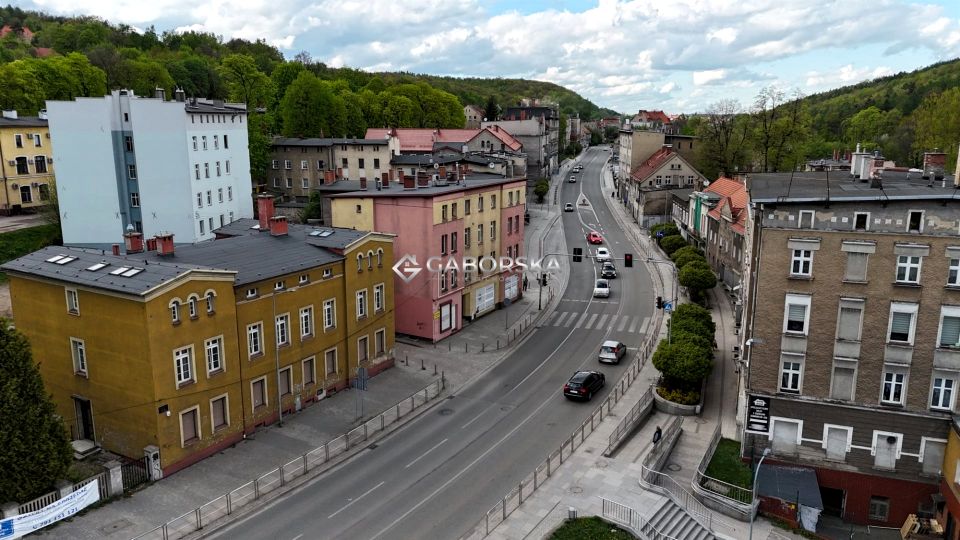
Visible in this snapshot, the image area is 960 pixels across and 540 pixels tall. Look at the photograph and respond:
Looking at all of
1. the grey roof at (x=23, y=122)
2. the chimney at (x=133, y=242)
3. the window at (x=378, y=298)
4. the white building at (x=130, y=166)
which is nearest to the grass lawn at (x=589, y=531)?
the window at (x=378, y=298)

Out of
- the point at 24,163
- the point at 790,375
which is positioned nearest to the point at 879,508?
the point at 790,375

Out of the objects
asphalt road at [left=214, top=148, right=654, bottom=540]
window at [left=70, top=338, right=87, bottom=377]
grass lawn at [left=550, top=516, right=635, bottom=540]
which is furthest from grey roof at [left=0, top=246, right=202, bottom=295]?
grass lawn at [left=550, top=516, right=635, bottom=540]

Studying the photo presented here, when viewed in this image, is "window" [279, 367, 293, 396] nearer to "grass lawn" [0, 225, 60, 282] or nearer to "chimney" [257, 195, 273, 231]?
"chimney" [257, 195, 273, 231]

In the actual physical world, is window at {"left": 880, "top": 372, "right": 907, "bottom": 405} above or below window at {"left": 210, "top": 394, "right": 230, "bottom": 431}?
above

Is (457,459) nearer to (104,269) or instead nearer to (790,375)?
(790,375)

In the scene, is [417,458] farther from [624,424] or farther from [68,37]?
[68,37]

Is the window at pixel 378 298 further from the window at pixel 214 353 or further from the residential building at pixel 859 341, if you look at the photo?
the residential building at pixel 859 341

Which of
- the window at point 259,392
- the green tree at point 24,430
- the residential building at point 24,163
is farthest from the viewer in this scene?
the residential building at point 24,163
